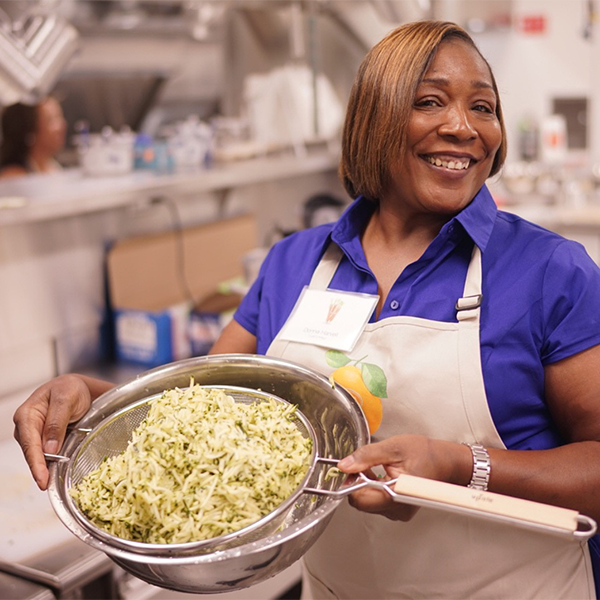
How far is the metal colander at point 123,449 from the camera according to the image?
3.28ft

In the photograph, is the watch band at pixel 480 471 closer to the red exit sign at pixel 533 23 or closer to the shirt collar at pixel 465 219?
the shirt collar at pixel 465 219

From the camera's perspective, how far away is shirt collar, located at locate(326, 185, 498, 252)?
129 cm

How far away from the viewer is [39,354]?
2.60 m

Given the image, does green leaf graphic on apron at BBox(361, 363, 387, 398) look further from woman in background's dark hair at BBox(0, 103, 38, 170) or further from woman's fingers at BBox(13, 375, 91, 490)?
woman in background's dark hair at BBox(0, 103, 38, 170)

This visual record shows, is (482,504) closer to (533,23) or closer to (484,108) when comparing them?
(484,108)

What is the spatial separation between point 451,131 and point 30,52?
1.50 m

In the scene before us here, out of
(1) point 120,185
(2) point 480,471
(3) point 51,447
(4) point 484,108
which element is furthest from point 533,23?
(3) point 51,447

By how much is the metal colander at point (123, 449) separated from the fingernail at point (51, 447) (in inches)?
1.2

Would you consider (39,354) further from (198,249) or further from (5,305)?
(198,249)

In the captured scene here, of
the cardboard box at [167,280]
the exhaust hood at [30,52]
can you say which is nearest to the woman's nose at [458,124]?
the exhaust hood at [30,52]

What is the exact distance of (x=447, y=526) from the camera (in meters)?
1.31

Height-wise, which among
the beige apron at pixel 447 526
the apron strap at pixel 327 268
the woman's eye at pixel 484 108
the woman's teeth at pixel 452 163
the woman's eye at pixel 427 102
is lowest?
the beige apron at pixel 447 526

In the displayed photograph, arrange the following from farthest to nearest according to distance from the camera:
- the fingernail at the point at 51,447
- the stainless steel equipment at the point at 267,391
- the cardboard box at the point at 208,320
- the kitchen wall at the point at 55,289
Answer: the cardboard box at the point at 208,320, the kitchen wall at the point at 55,289, the fingernail at the point at 51,447, the stainless steel equipment at the point at 267,391

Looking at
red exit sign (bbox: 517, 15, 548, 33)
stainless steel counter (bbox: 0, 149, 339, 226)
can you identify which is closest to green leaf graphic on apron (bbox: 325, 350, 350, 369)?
stainless steel counter (bbox: 0, 149, 339, 226)
